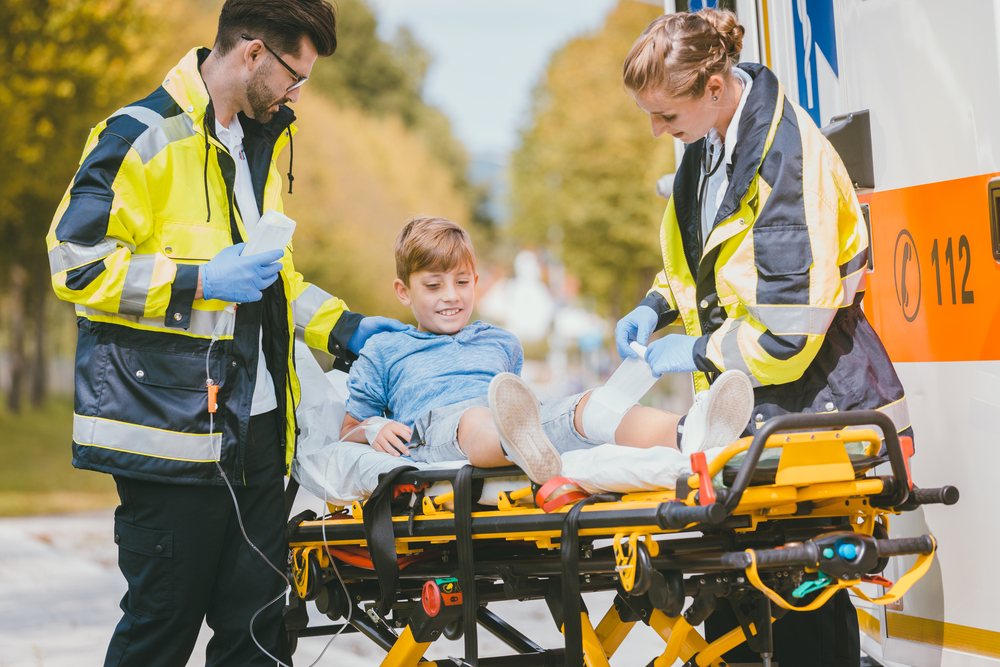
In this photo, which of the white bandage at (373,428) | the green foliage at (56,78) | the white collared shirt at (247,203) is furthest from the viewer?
the green foliage at (56,78)

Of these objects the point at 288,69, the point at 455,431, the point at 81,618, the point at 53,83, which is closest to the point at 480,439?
the point at 455,431

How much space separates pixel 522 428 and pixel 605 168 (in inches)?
593

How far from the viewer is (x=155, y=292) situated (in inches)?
104

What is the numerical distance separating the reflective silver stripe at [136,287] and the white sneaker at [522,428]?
1.06 metres

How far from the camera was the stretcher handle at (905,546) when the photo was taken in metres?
2.21

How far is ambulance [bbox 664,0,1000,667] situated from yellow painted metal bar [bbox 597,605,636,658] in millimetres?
855

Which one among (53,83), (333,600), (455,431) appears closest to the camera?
(455,431)

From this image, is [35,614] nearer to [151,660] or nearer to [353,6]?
[151,660]

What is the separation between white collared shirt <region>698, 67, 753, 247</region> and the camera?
2.60 m

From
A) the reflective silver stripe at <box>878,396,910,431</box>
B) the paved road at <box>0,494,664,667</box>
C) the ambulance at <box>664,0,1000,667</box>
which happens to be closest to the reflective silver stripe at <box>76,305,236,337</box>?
the reflective silver stripe at <box>878,396,910,431</box>

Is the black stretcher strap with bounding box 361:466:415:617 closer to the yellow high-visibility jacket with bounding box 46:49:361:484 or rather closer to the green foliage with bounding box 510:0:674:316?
the yellow high-visibility jacket with bounding box 46:49:361:484

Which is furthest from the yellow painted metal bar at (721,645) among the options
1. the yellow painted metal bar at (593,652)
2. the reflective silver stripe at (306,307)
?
the reflective silver stripe at (306,307)

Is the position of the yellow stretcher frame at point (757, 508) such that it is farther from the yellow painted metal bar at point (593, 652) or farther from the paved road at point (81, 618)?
the paved road at point (81, 618)

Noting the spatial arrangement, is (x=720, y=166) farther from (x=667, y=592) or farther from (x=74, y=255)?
(x=74, y=255)
